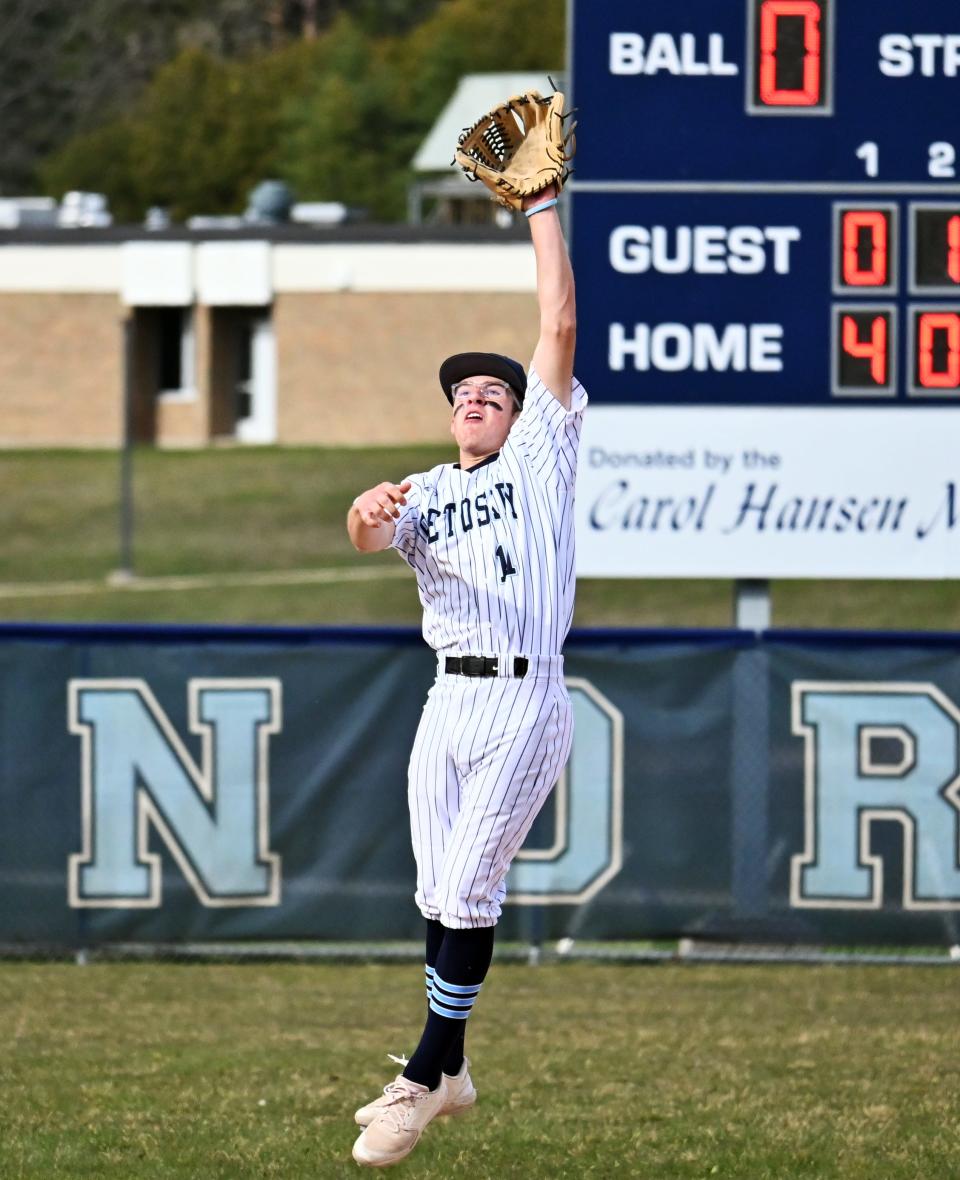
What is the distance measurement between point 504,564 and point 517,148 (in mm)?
1105

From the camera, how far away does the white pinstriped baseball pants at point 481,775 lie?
5.28 meters

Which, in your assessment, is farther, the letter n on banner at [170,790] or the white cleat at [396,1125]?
the letter n on banner at [170,790]

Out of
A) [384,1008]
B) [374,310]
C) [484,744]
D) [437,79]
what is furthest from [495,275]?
[484,744]

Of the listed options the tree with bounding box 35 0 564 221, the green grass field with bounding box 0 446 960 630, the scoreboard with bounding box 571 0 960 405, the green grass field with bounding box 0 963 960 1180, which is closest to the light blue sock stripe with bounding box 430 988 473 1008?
the green grass field with bounding box 0 963 960 1180

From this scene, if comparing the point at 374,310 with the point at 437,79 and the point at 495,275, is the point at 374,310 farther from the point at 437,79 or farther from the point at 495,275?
the point at 437,79

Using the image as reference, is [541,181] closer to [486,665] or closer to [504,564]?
[504,564]

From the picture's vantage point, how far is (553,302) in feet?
17.3

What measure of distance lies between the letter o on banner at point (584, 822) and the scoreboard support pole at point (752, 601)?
4.38 feet

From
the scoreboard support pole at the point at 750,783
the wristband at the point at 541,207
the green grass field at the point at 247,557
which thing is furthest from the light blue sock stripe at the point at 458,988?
the green grass field at the point at 247,557

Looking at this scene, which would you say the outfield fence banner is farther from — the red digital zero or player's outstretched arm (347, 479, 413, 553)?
player's outstretched arm (347, 479, 413, 553)

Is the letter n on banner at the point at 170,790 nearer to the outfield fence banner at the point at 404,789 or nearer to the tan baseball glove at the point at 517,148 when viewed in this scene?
the outfield fence banner at the point at 404,789

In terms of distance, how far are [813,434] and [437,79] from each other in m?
54.2

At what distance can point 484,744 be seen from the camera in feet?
17.3

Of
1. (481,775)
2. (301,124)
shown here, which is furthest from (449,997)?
(301,124)
